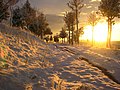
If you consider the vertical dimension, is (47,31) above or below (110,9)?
below

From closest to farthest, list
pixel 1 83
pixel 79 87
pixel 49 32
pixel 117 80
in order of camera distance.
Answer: pixel 1 83
pixel 79 87
pixel 117 80
pixel 49 32

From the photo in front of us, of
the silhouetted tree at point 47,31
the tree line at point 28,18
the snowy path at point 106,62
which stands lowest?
the snowy path at point 106,62

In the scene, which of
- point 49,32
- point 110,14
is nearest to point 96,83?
point 110,14

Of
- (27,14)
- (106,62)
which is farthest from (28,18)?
(106,62)

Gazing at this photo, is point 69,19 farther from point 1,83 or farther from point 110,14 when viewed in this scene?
point 1,83

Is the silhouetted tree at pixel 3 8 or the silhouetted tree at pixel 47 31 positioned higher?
the silhouetted tree at pixel 3 8

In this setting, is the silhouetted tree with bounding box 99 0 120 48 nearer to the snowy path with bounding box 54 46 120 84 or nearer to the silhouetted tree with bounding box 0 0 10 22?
the silhouetted tree with bounding box 0 0 10 22

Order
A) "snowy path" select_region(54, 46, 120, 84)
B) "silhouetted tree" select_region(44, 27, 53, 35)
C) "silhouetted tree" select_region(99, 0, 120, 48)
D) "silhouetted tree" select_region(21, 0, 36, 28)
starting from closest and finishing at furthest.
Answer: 1. "snowy path" select_region(54, 46, 120, 84)
2. "silhouetted tree" select_region(99, 0, 120, 48)
3. "silhouetted tree" select_region(21, 0, 36, 28)
4. "silhouetted tree" select_region(44, 27, 53, 35)

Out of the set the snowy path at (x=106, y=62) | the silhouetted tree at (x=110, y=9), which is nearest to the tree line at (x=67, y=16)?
the silhouetted tree at (x=110, y=9)

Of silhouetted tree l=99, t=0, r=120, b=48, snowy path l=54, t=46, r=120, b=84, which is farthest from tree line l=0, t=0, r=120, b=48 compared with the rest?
snowy path l=54, t=46, r=120, b=84

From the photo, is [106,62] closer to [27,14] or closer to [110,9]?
[110,9]

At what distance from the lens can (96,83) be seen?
13.5 meters

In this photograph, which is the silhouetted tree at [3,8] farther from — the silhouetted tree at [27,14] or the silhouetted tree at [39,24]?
the silhouetted tree at [39,24]

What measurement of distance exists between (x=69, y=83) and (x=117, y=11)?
3950cm
